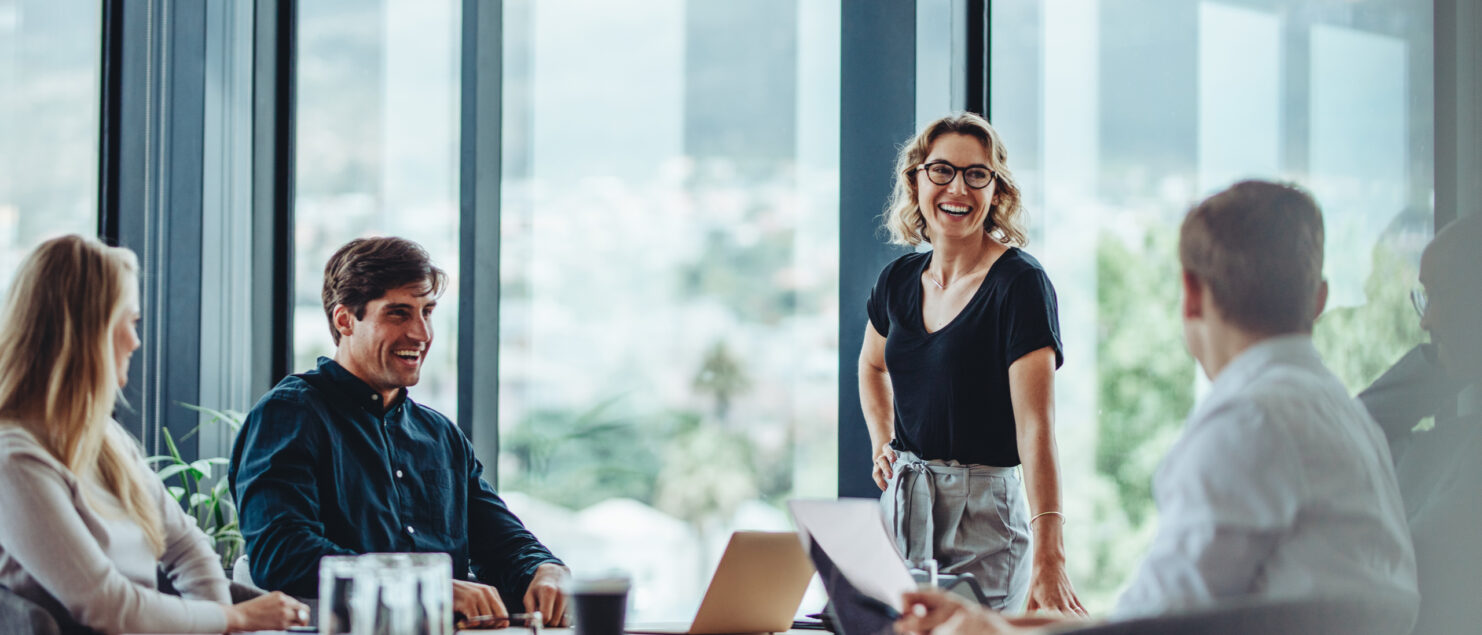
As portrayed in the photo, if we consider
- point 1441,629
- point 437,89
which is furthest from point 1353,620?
point 437,89

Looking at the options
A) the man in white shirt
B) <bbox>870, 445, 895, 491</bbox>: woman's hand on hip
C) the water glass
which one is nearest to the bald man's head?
the man in white shirt

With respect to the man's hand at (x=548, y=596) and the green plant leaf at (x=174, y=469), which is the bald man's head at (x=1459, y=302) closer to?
the man's hand at (x=548, y=596)

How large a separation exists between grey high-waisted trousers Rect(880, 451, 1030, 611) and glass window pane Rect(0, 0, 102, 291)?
2.23m

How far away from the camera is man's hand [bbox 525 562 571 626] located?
1.97 meters

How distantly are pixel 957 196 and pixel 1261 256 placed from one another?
3.73 ft

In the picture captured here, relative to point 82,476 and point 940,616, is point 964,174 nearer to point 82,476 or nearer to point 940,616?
point 940,616

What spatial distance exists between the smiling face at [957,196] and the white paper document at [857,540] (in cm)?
108

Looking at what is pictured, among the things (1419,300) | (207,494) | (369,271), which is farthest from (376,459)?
(1419,300)

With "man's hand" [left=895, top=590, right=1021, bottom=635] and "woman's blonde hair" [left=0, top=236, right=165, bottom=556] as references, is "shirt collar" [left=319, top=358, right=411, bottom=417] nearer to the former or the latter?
"woman's blonde hair" [left=0, top=236, right=165, bottom=556]

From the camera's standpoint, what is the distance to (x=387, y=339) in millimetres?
2211

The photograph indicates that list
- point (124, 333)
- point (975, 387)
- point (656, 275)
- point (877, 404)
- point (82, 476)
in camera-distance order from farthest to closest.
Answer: point (656, 275) → point (877, 404) → point (975, 387) → point (124, 333) → point (82, 476)

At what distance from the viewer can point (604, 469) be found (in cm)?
359

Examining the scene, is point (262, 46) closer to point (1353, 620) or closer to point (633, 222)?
point (633, 222)

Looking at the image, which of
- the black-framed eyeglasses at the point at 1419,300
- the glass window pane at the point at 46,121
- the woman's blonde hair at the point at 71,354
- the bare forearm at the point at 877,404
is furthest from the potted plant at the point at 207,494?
the black-framed eyeglasses at the point at 1419,300
